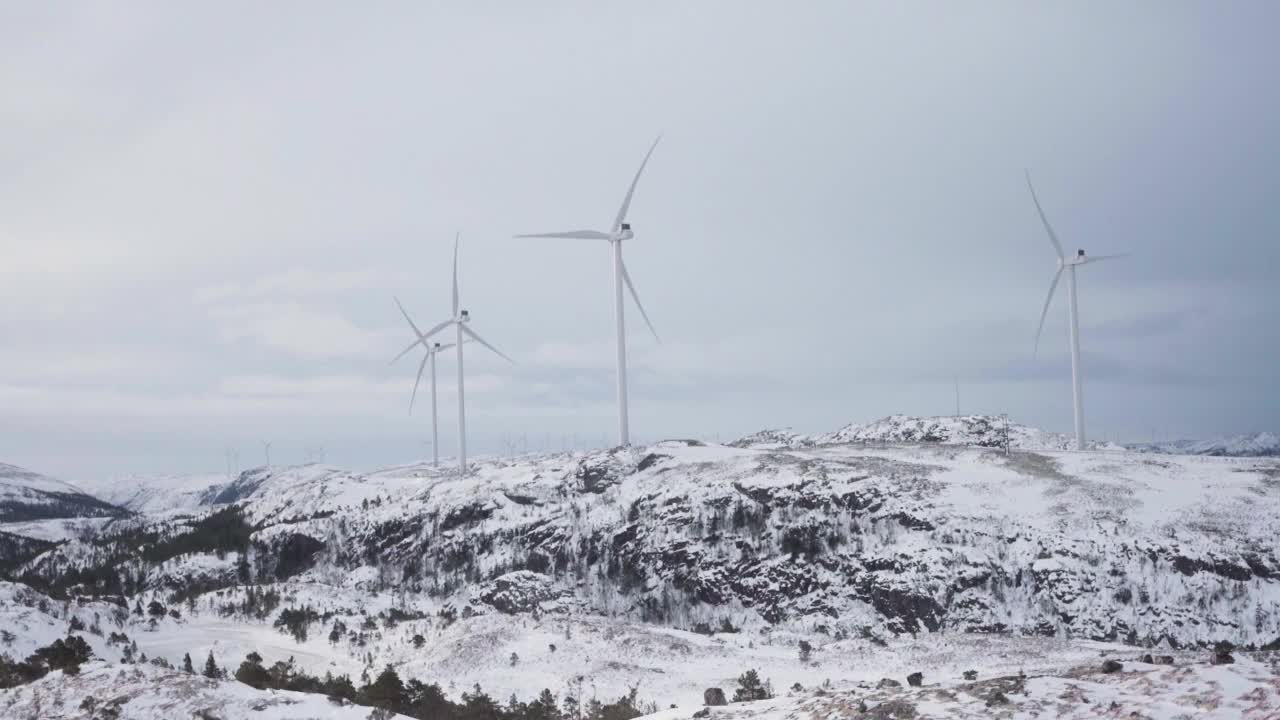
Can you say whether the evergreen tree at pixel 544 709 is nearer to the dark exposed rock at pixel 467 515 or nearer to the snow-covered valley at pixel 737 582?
the snow-covered valley at pixel 737 582

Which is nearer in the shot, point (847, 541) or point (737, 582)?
point (737, 582)

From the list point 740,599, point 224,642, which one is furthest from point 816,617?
point 224,642

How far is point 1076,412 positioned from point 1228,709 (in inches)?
3108

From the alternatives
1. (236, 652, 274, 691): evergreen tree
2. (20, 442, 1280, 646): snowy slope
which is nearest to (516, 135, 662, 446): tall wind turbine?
(20, 442, 1280, 646): snowy slope

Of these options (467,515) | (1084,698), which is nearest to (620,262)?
(467,515)

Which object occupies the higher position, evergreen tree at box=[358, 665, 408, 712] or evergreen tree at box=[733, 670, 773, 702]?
evergreen tree at box=[358, 665, 408, 712]

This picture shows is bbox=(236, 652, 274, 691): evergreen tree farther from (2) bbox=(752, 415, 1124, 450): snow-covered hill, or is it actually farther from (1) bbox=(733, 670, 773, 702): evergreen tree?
(2) bbox=(752, 415, 1124, 450): snow-covered hill

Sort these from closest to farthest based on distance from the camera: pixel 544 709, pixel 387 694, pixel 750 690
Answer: pixel 387 694
pixel 750 690
pixel 544 709

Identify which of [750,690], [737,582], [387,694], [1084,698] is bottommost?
[737,582]

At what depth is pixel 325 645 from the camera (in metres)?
51.3

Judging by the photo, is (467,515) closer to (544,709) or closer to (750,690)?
(544,709)

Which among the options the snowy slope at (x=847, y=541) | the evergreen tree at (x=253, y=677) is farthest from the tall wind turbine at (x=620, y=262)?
the evergreen tree at (x=253, y=677)

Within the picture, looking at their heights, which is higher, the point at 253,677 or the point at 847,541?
the point at 253,677

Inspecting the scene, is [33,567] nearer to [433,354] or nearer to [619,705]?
[433,354]
